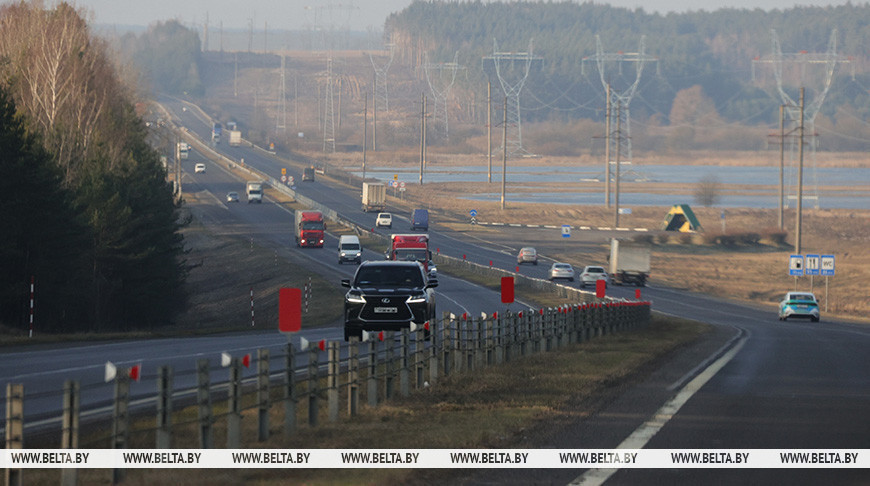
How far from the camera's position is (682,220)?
372ft

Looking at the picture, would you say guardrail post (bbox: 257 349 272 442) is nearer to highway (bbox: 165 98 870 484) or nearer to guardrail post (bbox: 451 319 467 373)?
highway (bbox: 165 98 870 484)

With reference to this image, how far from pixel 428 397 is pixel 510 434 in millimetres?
3858

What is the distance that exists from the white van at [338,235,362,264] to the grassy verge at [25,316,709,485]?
56.5 metres

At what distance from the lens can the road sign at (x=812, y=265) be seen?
233 ft

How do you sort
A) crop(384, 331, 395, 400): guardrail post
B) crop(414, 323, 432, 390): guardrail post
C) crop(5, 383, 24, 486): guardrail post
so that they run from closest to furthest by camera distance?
crop(5, 383, 24, 486): guardrail post
crop(384, 331, 395, 400): guardrail post
crop(414, 323, 432, 390): guardrail post

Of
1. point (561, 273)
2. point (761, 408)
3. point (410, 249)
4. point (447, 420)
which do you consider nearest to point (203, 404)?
point (447, 420)

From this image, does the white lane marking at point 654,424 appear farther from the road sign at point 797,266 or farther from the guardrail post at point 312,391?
the road sign at point 797,266

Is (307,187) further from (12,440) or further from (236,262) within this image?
(12,440)

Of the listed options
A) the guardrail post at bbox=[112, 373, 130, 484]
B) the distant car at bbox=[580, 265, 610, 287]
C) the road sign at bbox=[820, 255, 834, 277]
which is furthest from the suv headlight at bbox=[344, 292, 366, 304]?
the road sign at bbox=[820, 255, 834, 277]

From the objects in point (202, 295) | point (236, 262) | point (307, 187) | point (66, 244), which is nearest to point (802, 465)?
point (66, 244)

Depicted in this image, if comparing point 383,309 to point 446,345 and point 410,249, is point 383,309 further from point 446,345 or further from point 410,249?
Answer: point 410,249

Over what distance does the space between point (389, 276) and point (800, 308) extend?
107ft

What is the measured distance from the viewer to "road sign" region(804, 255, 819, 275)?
7088 centimetres

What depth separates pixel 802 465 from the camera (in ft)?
39.4
